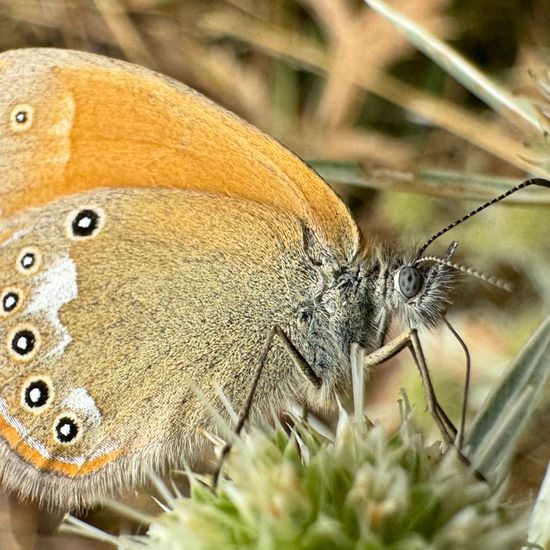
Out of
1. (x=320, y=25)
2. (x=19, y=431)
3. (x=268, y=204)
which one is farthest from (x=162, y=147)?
(x=320, y=25)

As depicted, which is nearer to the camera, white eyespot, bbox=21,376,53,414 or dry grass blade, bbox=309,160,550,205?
white eyespot, bbox=21,376,53,414

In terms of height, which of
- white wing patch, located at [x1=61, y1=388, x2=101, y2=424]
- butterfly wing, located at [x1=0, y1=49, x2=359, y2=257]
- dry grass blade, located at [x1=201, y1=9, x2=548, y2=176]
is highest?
dry grass blade, located at [x1=201, y1=9, x2=548, y2=176]

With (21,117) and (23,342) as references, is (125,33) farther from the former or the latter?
(23,342)

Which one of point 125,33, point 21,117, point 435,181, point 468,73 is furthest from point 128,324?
point 125,33

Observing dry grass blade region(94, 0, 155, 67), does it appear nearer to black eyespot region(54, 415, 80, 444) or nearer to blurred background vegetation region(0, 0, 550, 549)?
blurred background vegetation region(0, 0, 550, 549)

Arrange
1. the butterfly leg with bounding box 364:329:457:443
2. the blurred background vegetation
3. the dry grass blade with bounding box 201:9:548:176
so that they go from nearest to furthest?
1. the butterfly leg with bounding box 364:329:457:443
2. the blurred background vegetation
3. the dry grass blade with bounding box 201:9:548:176

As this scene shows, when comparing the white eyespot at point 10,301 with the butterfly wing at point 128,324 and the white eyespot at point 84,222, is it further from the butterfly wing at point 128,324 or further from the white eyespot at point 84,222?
the white eyespot at point 84,222

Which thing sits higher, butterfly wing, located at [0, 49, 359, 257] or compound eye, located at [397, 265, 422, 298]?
butterfly wing, located at [0, 49, 359, 257]

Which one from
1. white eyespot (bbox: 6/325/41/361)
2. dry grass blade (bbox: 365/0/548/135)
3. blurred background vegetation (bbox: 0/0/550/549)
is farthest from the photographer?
blurred background vegetation (bbox: 0/0/550/549)

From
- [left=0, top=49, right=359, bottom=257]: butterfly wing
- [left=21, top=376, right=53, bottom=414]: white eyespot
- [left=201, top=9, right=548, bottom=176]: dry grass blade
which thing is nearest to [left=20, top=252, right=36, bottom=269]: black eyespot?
[left=0, top=49, right=359, bottom=257]: butterfly wing
